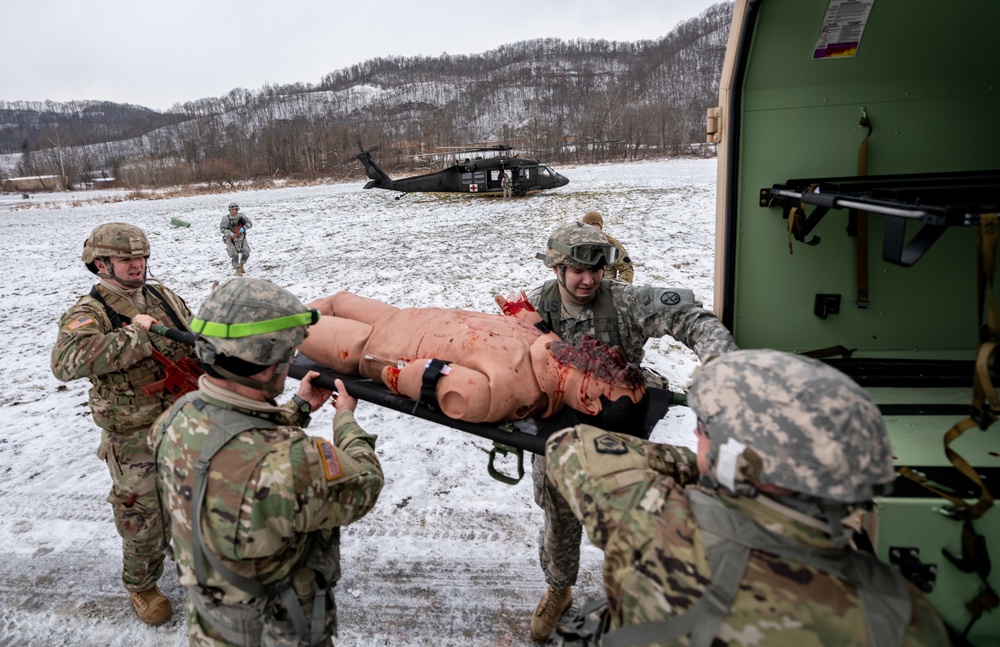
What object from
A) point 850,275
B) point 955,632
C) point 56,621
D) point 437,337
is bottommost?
point 56,621

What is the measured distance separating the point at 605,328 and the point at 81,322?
104 inches

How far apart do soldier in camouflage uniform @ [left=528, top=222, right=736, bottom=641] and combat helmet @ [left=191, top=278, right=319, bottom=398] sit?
131 cm

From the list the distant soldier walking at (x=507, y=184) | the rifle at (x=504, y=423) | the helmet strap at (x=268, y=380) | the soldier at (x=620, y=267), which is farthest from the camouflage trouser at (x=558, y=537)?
the distant soldier walking at (x=507, y=184)

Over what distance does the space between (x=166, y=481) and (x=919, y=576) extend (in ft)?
7.24

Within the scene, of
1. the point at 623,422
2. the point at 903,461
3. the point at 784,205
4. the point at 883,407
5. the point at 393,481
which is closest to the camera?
the point at 903,461

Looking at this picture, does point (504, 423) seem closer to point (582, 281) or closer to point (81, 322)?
point (582, 281)

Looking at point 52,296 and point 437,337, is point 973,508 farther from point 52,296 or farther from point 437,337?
point 52,296

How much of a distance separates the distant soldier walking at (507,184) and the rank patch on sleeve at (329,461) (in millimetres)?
18201

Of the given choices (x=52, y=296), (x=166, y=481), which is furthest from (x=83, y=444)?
(x=52, y=296)

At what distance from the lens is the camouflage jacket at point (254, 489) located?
1.49 metres

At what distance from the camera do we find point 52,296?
350 inches

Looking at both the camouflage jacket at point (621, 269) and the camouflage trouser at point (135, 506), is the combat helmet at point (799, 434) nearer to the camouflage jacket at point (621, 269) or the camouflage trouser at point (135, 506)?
the camouflage trouser at point (135, 506)

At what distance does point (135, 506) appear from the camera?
110 inches

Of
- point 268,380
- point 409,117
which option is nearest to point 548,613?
point 268,380
